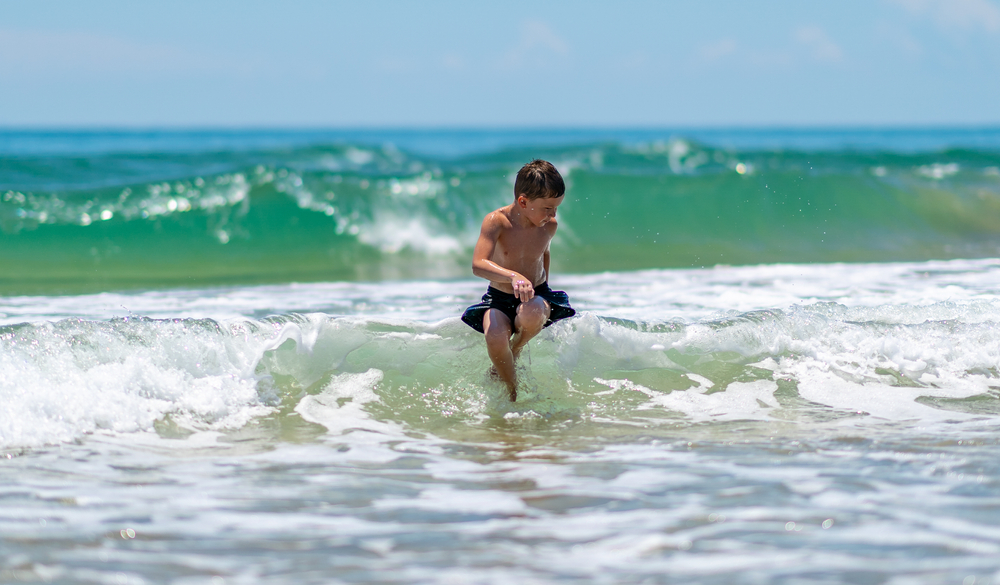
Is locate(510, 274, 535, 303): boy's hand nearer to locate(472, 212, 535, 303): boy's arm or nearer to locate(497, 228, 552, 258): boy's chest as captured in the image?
locate(472, 212, 535, 303): boy's arm

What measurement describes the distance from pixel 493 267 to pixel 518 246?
0.29 meters

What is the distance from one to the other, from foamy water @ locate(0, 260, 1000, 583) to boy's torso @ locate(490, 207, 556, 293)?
620 mm

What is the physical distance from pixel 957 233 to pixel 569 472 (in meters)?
12.9

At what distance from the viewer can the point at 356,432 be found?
4.34 metres

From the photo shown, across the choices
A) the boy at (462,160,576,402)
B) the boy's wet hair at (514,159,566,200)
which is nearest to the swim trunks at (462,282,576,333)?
the boy at (462,160,576,402)

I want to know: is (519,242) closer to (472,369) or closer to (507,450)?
(472,369)

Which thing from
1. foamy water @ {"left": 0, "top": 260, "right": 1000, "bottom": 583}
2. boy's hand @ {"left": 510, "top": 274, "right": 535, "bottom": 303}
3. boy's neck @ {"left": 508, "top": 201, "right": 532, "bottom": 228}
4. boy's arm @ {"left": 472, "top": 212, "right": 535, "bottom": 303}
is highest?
boy's neck @ {"left": 508, "top": 201, "right": 532, "bottom": 228}

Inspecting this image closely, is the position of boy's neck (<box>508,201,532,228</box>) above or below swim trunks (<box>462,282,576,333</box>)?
above

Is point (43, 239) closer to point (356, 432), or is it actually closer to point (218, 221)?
point (218, 221)

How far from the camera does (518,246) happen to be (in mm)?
4629

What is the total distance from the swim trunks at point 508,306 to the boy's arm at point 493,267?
120mm

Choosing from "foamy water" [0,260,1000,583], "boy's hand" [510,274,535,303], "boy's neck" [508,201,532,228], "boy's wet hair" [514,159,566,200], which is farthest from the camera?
"boy's neck" [508,201,532,228]

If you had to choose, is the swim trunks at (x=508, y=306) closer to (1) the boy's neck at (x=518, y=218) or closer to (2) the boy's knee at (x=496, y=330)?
(2) the boy's knee at (x=496, y=330)

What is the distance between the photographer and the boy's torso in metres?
4.61
